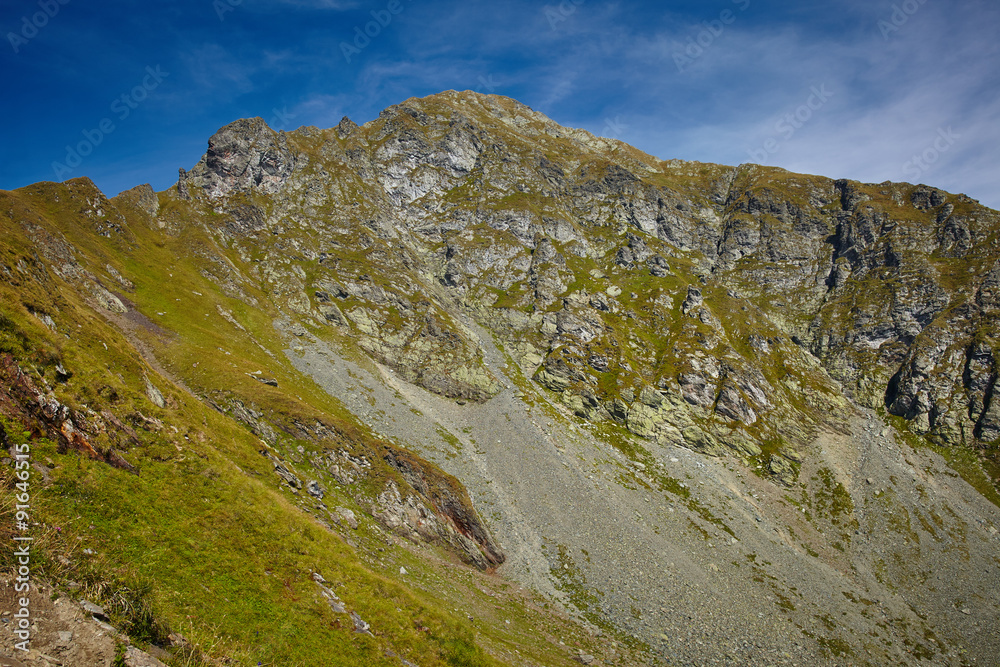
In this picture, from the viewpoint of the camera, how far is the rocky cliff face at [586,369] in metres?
42.6

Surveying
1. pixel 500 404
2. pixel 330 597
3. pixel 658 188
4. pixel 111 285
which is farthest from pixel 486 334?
pixel 658 188

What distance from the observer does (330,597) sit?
17.5m

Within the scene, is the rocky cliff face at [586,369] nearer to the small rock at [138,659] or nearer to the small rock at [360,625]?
the small rock at [138,659]

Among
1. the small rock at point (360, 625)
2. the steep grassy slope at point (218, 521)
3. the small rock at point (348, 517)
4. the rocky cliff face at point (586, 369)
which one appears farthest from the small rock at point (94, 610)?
the small rock at point (348, 517)

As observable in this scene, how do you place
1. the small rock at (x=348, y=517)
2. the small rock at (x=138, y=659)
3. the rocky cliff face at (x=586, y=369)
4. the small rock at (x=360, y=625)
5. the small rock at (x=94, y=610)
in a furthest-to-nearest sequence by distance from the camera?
1. the rocky cliff face at (x=586, y=369)
2. the small rock at (x=348, y=517)
3. the small rock at (x=360, y=625)
4. the small rock at (x=94, y=610)
5. the small rock at (x=138, y=659)

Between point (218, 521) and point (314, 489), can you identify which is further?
point (314, 489)

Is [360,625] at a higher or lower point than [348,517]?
higher

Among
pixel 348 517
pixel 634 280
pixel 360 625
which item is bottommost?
pixel 348 517

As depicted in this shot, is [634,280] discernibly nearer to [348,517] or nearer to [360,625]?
[348,517]

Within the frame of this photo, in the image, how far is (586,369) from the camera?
4230 inches

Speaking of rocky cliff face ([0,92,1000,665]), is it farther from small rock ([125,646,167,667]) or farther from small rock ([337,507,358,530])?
small rock ([125,646,167,667])

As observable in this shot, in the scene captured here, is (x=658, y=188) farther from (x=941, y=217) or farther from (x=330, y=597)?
(x=330, y=597)

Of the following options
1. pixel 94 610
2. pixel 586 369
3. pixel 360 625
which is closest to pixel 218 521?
pixel 360 625

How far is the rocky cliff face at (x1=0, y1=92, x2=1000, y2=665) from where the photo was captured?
42.6m
